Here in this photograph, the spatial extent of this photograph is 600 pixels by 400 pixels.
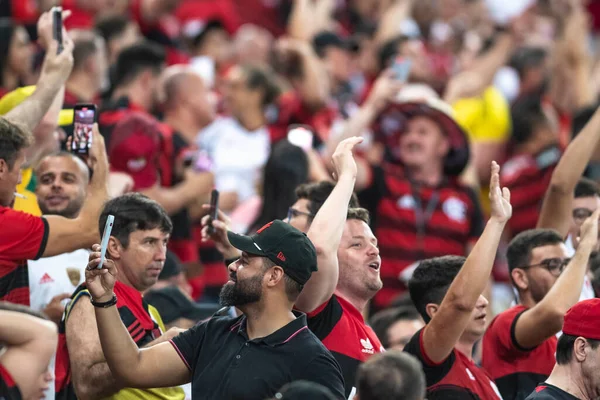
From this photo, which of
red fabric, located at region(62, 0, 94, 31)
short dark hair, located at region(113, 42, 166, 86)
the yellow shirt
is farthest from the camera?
red fabric, located at region(62, 0, 94, 31)

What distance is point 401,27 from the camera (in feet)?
46.5

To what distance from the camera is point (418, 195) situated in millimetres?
9633

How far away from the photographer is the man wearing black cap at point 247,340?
514 centimetres

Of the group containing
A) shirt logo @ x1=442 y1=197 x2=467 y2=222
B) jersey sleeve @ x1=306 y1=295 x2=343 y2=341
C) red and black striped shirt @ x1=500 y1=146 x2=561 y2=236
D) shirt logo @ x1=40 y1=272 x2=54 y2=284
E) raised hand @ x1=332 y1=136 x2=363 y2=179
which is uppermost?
raised hand @ x1=332 y1=136 x2=363 y2=179

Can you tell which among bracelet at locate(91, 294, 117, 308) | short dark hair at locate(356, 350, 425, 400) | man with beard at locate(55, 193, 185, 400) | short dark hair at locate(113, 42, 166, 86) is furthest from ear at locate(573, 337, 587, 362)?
short dark hair at locate(113, 42, 166, 86)

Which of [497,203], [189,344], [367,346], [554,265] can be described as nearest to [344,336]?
[367,346]

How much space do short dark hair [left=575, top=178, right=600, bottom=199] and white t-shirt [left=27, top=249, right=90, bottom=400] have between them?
3.38m

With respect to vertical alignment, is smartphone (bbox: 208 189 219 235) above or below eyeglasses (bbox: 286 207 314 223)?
above

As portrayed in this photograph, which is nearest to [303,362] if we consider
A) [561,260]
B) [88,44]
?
[561,260]

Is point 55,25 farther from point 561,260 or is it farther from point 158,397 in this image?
point 561,260

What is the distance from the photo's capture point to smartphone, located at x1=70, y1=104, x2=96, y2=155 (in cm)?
659

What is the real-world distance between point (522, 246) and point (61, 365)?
2862 millimetres

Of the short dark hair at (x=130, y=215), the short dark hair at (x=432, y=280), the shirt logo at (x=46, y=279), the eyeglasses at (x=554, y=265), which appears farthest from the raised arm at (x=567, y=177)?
the shirt logo at (x=46, y=279)

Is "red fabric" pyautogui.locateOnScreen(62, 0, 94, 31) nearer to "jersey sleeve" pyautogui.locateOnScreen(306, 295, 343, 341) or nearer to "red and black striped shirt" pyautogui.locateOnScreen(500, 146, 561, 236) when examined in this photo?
"red and black striped shirt" pyautogui.locateOnScreen(500, 146, 561, 236)
